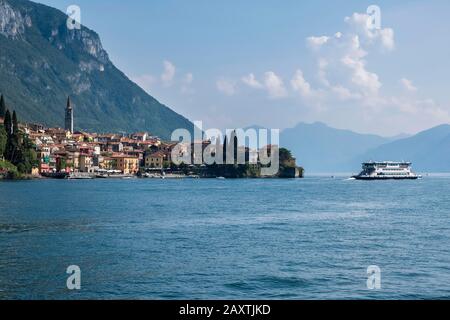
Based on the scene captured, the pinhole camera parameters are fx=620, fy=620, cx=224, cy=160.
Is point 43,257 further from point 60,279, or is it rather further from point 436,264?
point 436,264

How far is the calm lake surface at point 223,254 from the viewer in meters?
15.4

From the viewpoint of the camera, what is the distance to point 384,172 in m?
115

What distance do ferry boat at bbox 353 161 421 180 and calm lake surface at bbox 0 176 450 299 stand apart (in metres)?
78.8

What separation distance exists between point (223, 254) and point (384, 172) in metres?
98.9

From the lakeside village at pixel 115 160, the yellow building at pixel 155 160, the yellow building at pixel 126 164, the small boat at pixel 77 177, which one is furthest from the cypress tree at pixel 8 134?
the yellow building at pixel 155 160

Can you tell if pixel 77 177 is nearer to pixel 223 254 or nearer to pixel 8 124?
pixel 8 124

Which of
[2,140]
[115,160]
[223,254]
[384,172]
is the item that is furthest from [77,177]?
[223,254]

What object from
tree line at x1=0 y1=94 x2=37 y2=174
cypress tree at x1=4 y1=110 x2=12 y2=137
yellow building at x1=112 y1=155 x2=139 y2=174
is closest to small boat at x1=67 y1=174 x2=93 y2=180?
tree line at x1=0 y1=94 x2=37 y2=174

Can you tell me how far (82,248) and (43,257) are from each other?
7.29 feet

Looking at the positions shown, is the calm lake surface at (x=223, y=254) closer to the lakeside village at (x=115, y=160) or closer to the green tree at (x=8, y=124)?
the green tree at (x=8, y=124)

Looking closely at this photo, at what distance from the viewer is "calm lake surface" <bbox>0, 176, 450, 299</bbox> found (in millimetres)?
15352

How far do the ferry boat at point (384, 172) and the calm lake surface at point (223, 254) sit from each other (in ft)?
258

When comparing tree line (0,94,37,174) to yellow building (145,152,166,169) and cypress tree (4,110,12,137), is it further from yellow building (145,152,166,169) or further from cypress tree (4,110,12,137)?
yellow building (145,152,166,169)
